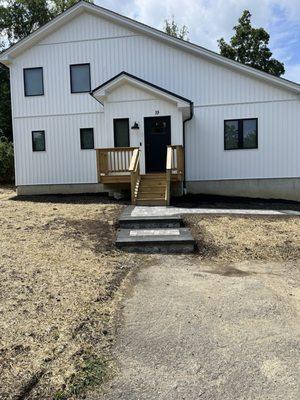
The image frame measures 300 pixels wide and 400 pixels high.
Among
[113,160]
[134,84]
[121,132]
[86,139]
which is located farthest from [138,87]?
[86,139]

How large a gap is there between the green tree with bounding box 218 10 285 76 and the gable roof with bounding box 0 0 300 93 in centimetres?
2084

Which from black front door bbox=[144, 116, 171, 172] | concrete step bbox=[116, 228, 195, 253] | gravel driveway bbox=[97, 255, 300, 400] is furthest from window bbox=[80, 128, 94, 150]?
gravel driveway bbox=[97, 255, 300, 400]

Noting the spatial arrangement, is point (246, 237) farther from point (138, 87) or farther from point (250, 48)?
point (250, 48)

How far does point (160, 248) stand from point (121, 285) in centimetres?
230

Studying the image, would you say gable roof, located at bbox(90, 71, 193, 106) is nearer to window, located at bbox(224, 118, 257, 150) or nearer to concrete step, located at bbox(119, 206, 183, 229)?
window, located at bbox(224, 118, 257, 150)

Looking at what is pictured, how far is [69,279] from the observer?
19.5 feet

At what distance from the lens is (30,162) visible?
16.7 m

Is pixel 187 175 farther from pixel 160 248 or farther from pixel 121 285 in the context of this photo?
pixel 121 285

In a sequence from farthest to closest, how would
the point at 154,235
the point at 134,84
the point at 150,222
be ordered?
1. the point at 134,84
2. the point at 150,222
3. the point at 154,235

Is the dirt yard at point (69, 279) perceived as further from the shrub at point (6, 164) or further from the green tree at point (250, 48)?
the green tree at point (250, 48)

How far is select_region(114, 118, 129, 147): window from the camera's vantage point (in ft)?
49.0

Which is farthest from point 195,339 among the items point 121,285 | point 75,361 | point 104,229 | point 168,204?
point 168,204

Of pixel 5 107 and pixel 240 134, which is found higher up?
pixel 5 107

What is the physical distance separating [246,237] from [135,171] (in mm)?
5447
